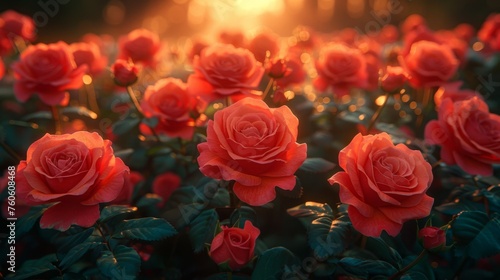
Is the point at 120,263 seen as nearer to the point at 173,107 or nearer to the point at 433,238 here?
the point at 173,107

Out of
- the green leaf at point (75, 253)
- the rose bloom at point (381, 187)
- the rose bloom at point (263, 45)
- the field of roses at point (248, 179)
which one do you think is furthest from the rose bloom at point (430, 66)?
the green leaf at point (75, 253)

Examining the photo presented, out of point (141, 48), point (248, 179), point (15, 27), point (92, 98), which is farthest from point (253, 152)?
point (15, 27)

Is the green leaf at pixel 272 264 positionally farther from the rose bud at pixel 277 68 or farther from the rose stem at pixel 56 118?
the rose stem at pixel 56 118

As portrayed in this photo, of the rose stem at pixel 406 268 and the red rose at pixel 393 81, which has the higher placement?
the red rose at pixel 393 81

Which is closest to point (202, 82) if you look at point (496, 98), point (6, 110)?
point (6, 110)

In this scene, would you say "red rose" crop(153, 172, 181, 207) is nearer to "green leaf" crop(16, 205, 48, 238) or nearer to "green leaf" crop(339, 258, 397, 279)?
"green leaf" crop(16, 205, 48, 238)
